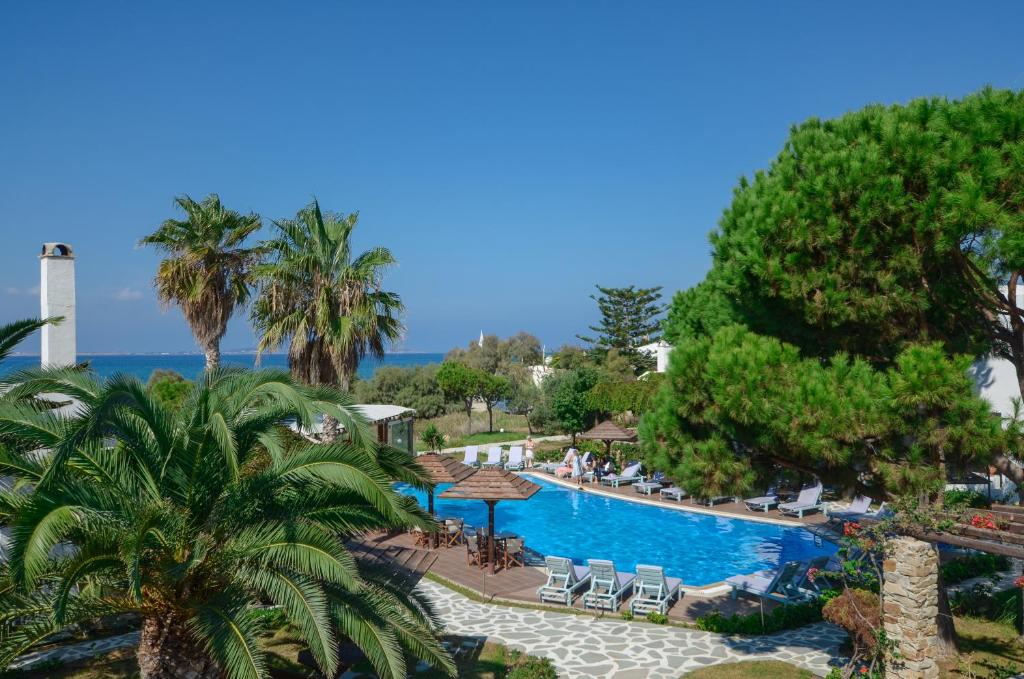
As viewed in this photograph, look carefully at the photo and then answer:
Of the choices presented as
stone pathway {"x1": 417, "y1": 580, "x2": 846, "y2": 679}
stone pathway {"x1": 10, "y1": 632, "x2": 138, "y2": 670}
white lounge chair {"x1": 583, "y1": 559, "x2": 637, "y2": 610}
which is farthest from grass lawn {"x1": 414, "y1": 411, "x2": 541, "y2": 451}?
stone pathway {"x1": 10, "y1": 632, "x2": 138, "y2": 670}

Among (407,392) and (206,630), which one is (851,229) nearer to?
(206,630)

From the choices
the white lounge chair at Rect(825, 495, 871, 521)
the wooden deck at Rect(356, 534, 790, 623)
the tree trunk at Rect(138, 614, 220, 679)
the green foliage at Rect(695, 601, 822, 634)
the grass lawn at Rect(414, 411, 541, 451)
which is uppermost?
the tree trunk at Rect(138, 614, 220, 679)

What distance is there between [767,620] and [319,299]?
1041 centimetres

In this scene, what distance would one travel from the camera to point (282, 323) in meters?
15.0

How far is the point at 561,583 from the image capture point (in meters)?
12.8

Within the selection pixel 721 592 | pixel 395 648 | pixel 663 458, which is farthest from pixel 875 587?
pixel 395 648

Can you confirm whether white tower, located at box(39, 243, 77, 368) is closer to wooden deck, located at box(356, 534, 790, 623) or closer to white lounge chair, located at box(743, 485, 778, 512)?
wooden deck, located at box(356, 534, 790, 623)

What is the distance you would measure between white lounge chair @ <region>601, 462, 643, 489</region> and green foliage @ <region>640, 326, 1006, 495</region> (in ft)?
49.8

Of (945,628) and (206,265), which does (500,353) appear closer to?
(206,265)

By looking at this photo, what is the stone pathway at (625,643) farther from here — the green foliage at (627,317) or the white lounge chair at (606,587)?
the green foliage at (627,317)

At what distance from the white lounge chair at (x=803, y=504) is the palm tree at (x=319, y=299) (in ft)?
38.2

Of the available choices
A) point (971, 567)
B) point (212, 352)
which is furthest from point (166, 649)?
point (971, 567)

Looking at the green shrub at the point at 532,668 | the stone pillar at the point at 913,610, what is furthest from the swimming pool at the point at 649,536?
the stone pillar at the point at 913,610

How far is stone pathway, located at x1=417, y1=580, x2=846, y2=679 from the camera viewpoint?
31.0ft
